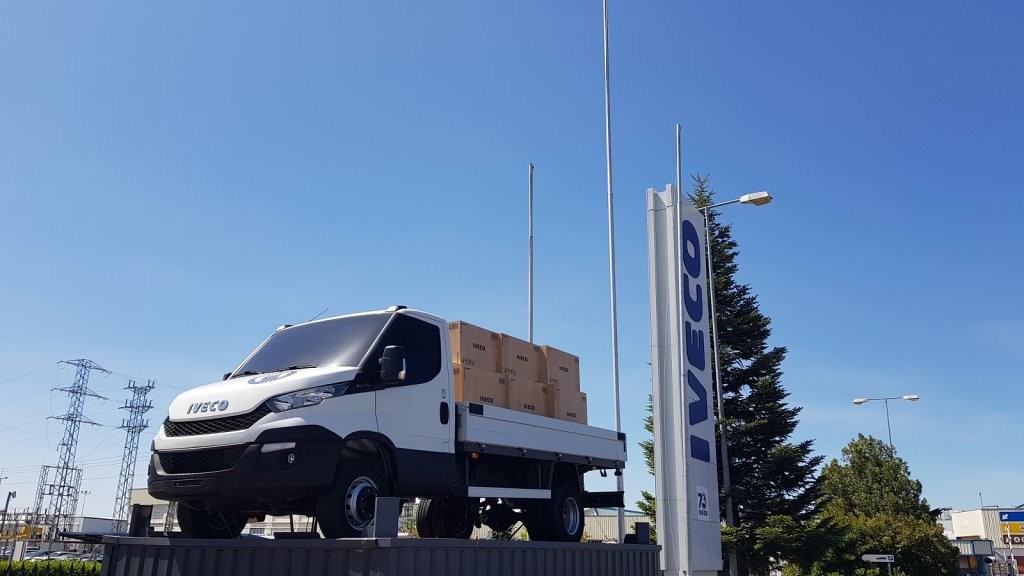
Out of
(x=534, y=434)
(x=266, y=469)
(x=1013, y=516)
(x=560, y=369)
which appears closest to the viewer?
(x=266, y=469)

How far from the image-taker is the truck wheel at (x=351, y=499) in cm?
696

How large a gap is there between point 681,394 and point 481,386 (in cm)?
423

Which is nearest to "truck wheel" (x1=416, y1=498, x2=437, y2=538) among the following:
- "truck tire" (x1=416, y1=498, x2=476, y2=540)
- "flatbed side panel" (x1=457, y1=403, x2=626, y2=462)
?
"truck tire" (x1=416, y1=498, x2=476, y2=540)

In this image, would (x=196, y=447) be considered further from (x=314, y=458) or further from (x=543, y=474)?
(x=543, y=474)

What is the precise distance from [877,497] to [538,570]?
44.3m

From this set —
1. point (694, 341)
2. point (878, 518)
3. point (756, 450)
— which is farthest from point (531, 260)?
point (878, 518)

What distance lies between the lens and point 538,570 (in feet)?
25.7

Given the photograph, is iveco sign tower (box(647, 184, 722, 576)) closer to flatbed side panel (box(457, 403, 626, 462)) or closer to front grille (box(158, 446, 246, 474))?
flatbed side panel (box(457, 403, 626, 462))

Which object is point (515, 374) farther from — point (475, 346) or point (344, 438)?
point (344, 438)

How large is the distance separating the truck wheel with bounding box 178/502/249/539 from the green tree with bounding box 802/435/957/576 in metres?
27.0

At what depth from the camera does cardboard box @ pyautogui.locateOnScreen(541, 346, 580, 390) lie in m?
10.6

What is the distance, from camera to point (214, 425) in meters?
7.14

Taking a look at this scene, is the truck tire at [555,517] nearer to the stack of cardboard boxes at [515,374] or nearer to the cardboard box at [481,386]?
the stack of cardboard boxes at [515,374]

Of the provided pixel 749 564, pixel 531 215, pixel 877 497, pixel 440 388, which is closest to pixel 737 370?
pixel 749 564
